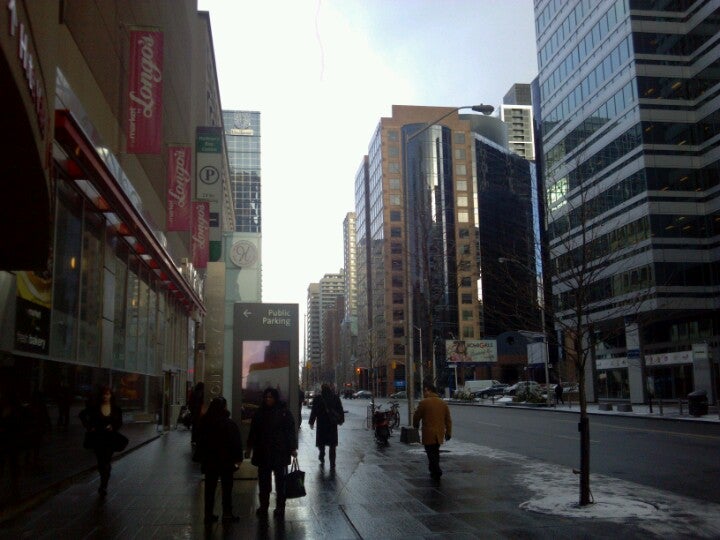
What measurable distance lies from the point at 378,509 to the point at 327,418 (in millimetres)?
5430

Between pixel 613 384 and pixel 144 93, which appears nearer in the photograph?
pixel 144 93

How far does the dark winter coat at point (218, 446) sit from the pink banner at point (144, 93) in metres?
9.63

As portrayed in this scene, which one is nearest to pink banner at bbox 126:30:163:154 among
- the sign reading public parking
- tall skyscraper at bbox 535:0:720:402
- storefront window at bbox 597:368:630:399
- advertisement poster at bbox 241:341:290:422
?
the sign reading public parking

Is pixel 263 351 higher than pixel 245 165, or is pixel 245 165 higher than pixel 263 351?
pixel 245 165

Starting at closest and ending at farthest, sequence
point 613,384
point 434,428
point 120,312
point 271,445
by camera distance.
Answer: point 271,445, point 434,428, point 120,312, point 613,384

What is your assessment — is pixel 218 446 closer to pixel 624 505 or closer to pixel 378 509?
pixel 378 509

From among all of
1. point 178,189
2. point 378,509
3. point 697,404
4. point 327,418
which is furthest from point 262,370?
point 697,404

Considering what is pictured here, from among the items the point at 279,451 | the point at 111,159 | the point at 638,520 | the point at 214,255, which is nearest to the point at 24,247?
the point at 279,451

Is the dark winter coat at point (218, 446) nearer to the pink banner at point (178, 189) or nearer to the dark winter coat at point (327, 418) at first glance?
the dark winter coat at point (327, 418)

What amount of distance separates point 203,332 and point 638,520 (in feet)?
119

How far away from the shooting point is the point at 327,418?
1517cm

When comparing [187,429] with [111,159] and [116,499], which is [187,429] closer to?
[111,159]

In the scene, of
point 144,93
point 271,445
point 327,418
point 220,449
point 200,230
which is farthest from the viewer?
point 200,230

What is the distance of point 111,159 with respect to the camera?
1468 centimetres
